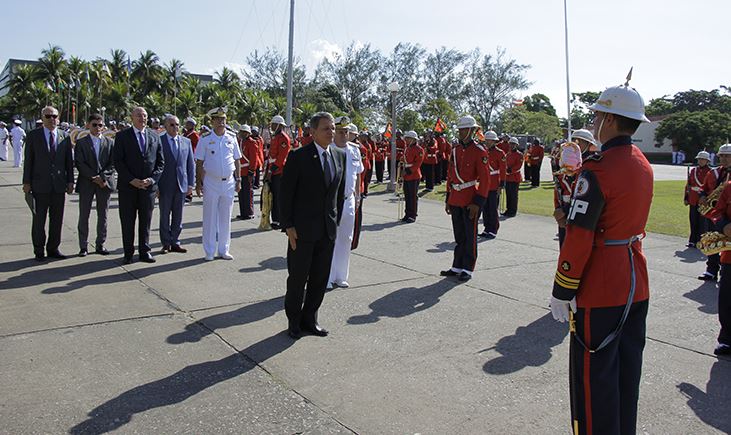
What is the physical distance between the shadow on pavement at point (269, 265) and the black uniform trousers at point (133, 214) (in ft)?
5.44

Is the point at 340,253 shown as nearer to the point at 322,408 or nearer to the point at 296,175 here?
the point at 296,175

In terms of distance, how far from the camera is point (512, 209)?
1666 centimetres

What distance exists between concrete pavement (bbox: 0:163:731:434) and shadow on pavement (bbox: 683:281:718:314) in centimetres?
4

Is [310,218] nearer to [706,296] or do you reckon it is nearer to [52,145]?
[52,145]

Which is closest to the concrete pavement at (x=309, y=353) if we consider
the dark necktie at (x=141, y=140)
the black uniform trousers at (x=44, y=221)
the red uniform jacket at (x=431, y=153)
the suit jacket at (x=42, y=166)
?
the black uniform trousers at (x=44, y=221)

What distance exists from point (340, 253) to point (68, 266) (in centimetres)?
403

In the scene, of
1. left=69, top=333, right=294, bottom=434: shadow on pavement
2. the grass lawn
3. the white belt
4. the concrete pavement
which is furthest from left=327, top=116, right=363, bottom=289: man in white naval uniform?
the grass lawn

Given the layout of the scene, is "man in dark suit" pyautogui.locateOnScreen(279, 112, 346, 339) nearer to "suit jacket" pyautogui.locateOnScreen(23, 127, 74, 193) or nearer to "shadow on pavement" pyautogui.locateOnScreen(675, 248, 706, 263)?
"suit jacket" pyautogui.locateOnScreen(23, 127, 74, 193)

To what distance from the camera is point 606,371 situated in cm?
334

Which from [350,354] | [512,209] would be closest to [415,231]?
[512,209]

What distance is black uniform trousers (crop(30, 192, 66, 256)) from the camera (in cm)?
900

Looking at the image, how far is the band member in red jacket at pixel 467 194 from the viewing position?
Answer: 8.50 m

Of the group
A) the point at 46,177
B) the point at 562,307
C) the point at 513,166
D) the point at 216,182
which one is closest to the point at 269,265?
the point at 216,182

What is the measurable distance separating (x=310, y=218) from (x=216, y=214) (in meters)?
4.11
